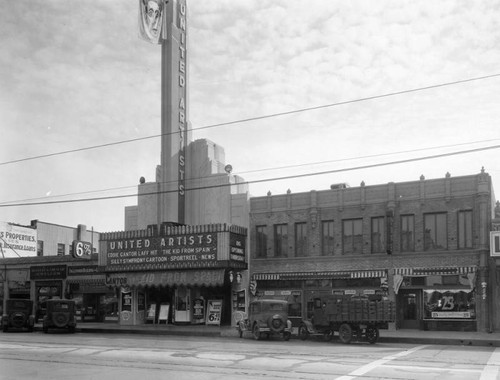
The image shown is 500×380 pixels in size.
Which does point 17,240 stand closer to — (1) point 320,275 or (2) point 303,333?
(1) point 320,275

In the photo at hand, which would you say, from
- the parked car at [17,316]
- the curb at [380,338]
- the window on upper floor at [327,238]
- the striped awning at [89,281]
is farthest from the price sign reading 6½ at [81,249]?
the window on upper floor at [327,238]

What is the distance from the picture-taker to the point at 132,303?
39938 millimetres

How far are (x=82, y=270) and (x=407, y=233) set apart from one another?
22.8 meters

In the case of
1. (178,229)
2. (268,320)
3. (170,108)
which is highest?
(170,108)

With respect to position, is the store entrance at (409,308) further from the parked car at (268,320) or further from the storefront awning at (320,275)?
the parked car at (268,320)

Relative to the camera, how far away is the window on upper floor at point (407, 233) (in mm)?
33500

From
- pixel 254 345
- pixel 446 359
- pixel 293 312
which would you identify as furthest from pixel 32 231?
pixel 446 359

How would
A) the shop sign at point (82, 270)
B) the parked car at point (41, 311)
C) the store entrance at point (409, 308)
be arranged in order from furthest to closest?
the shop sign at point (82, 270) < the parked car at point (41, 311) < the store entrance at point (409, 308)

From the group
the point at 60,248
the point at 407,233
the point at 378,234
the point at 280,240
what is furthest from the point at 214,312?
the point at 60,248

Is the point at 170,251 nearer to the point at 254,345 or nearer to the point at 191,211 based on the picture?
the point at 191,211

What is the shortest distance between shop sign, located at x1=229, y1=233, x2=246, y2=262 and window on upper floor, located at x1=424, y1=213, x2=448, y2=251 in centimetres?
1054

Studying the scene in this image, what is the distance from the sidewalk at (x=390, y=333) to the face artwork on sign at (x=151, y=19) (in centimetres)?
1742

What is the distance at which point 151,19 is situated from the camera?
39.2 m

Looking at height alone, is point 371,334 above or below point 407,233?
below
